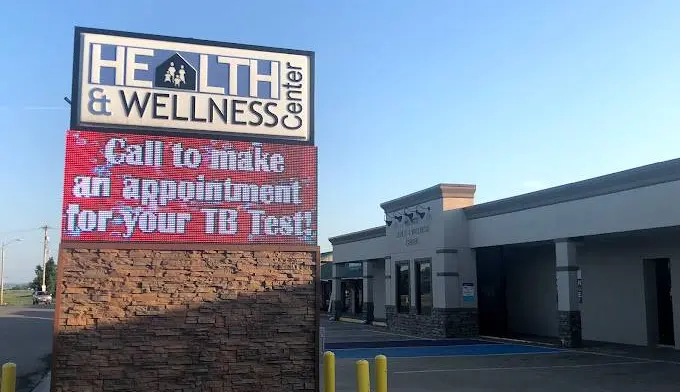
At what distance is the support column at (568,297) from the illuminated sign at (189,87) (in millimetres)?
12929

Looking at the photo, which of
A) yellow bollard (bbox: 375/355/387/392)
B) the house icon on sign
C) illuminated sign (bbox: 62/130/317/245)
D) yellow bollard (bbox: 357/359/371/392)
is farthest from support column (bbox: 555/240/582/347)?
the house icon on sign

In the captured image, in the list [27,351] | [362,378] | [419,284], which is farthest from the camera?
[419,284]

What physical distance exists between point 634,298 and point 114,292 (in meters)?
17.5

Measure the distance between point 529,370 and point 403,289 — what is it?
13.2 m

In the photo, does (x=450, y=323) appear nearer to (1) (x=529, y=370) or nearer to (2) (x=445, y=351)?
(2) (x=445, y=351)

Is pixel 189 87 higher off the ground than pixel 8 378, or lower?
higher

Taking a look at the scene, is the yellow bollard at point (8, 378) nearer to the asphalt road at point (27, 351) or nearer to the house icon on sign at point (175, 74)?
the house icon on sign at point (175, 74)

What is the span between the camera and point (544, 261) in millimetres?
25703

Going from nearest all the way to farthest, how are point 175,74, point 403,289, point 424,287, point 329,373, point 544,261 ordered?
point 329,373 < point 175,74 < point 544,261 < point 424,287 < point 403,289

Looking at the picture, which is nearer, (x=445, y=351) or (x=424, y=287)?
(x=445, y=351)

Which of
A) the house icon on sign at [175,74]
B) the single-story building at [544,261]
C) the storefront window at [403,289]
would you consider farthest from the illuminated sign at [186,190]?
the storefront window at [403,289]

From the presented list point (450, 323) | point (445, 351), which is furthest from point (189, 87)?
point (450, 323)

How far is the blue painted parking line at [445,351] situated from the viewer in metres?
19.8

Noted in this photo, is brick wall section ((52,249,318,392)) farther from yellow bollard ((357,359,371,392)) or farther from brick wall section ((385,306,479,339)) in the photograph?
brick wall section ((385,306,479,339))
